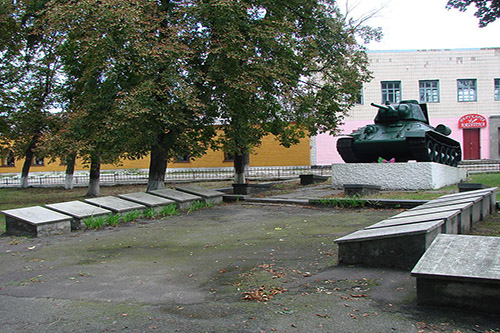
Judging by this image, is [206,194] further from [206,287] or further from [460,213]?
[206,287]

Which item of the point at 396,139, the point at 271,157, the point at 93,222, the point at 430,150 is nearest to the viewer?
the point at 93,222

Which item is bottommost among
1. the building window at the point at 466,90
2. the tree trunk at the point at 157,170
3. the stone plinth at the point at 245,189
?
the stone plinth at the point at 245,189

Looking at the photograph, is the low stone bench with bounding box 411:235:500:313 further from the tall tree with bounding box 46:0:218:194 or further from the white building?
the white building

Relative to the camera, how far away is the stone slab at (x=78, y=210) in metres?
8.59

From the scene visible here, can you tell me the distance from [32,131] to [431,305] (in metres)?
15.8

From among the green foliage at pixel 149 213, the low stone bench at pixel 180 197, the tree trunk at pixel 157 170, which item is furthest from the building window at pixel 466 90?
the green foliage at pixel 149 213

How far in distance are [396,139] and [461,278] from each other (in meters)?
11.7

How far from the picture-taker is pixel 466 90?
109 ft

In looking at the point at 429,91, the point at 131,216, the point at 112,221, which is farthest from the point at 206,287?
the point at 429,91

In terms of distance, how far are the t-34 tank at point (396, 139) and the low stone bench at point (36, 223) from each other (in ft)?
31.8

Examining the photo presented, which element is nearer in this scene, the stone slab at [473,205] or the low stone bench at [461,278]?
the low stone bench at [461,278]

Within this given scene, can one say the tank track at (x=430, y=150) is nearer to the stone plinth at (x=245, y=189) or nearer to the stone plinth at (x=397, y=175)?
the stone plinth at (x=397, y=175)

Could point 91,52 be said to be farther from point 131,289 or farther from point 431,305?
point 431,305

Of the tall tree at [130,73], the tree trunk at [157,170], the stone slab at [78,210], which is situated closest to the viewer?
the stone slab at [78,210]
